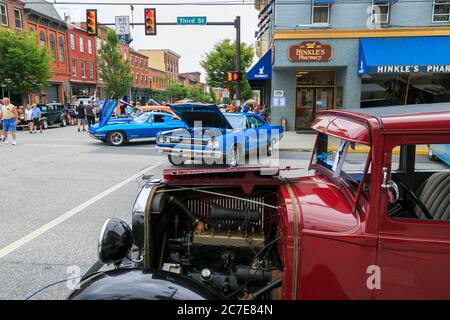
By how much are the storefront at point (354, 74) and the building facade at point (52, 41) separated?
27.2m

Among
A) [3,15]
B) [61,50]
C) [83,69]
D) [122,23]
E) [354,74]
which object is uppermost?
[3,15]

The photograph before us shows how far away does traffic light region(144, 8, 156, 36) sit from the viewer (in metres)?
17.7

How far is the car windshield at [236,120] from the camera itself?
11832 millimetres

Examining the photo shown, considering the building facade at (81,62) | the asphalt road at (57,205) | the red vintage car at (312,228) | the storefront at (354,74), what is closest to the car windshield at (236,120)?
the asphalt road at (57,205)

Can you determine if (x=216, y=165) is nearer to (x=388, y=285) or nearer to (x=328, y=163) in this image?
(x=328, y=163)

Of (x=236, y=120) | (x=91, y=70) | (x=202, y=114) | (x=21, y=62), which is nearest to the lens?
(x=202, y=114)

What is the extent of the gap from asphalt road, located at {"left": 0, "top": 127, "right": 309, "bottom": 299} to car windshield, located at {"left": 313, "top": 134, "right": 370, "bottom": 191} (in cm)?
53

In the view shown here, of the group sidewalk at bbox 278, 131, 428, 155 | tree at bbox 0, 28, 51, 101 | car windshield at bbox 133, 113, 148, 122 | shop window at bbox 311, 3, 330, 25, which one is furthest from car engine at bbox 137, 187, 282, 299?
tree at bbox 0, 28, 51, 101

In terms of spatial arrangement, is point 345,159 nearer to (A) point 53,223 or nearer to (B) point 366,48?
(A) point 53,223

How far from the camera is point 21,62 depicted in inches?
1006

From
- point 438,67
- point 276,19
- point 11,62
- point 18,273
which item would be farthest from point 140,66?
point 18,273

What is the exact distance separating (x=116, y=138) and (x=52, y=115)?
1291cm

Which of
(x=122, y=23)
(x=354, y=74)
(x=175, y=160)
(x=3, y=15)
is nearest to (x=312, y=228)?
(x=175, y=160)

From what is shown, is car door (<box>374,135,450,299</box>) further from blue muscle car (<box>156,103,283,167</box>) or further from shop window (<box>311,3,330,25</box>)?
shop window (<box>311,3,330,25</box>)
